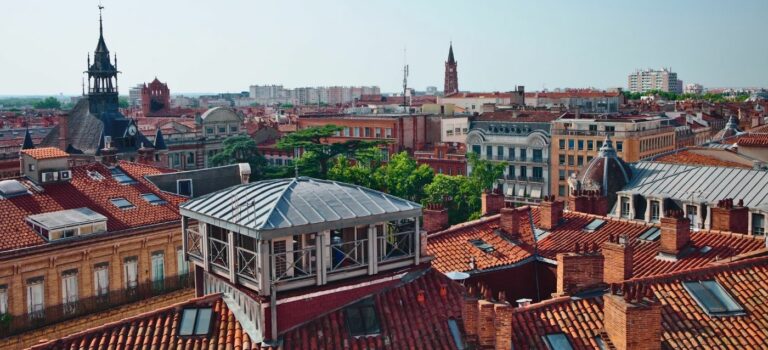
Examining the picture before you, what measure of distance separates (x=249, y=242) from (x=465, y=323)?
558cm

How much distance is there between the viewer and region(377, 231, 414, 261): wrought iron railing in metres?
21.0

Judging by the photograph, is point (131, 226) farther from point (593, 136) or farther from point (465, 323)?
point (593, 136)

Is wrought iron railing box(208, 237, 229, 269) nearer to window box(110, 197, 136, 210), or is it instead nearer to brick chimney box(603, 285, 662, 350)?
brick chimney box(603, 285, 662, 350)

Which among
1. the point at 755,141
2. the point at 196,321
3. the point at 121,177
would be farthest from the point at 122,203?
the point at 755,141

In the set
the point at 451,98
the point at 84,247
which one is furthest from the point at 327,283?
the point at 451,98

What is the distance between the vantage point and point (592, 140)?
275ft

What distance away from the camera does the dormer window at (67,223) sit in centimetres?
3384

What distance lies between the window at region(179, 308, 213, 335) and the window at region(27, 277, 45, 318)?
1620cm

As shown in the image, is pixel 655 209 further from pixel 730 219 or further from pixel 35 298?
pixel 35 298

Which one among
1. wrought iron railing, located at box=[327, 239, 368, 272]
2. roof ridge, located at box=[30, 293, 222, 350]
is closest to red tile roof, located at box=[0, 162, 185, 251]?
roof ridge, located at box=[30, 293, 222, 350]

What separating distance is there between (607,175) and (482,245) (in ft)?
65.5

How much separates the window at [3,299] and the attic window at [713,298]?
2484 centimetres

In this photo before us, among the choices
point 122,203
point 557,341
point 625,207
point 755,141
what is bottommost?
point 557,341

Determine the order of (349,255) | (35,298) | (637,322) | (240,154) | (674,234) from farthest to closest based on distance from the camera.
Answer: (240,154), (35,298), (674,234), (349,255), (637,322)
